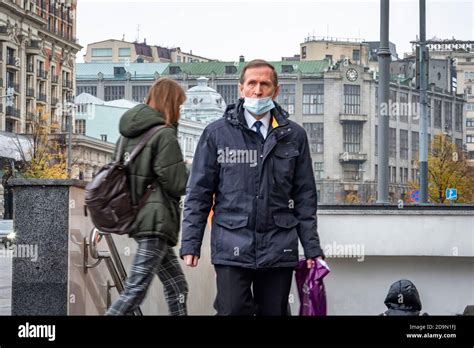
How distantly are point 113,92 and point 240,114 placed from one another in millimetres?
2410

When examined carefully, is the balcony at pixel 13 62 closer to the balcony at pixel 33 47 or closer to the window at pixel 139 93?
the balcony at pixel 33 47

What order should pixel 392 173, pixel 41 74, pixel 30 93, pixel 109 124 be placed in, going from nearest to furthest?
pixel 109 124
pixel 41 74
pixel 30 93
pixel 392 173

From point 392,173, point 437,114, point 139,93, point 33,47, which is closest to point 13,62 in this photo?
point 33,47

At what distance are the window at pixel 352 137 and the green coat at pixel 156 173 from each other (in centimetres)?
348

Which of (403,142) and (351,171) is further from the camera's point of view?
(403,142)

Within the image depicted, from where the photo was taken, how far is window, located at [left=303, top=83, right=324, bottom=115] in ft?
29.9

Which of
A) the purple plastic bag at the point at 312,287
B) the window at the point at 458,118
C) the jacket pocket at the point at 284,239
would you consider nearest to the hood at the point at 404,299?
the purple plastic bag at the point at 312,287

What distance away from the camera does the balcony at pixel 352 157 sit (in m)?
10.5

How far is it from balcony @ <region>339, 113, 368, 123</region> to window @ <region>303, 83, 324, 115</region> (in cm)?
82

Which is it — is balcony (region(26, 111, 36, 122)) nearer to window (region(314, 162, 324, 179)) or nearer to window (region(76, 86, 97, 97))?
window (region(314, 162, 324, 179))

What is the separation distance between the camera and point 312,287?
6.33 metres

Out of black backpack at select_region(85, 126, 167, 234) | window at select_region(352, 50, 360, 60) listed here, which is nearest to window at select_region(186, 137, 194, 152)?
black backpack at select_region(85, 126, 167, 234)

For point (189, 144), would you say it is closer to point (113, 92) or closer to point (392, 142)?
point (113, 92)
